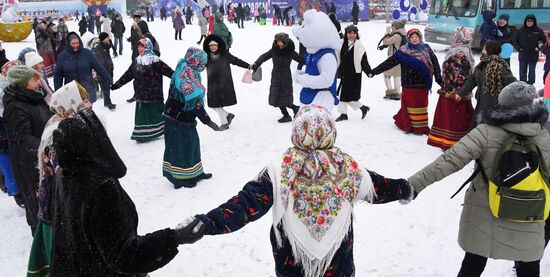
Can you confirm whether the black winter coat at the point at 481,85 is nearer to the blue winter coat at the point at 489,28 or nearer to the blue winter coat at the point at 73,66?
the blue winter coat at the point at 73,66

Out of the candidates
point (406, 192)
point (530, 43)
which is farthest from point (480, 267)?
point (530, 43)

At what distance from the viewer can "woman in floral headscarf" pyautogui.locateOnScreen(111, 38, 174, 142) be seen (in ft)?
24.0

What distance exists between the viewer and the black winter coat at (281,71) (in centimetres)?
831

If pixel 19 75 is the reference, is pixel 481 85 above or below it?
below

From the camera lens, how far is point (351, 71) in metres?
8.55

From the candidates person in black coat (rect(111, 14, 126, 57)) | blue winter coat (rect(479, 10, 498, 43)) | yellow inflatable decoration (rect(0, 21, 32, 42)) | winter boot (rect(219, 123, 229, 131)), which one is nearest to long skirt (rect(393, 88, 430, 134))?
winter boot (rect(219, 123, 229, 131))

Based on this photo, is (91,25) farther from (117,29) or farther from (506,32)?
(506,32)

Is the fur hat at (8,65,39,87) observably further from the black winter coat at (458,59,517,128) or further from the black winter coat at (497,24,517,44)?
the black winter coat at (497,24,517,44)

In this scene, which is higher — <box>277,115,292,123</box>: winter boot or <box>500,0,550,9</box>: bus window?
<box>500,0,550,9</box>: bus window

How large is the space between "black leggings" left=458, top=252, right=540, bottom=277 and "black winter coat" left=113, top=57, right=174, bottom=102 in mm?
5147

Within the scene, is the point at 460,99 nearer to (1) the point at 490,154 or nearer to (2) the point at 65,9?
(1) the point at 490,154

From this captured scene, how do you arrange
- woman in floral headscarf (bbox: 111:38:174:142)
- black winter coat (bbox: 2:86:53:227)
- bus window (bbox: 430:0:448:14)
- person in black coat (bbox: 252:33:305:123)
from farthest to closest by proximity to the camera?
bus window (bbox: 430:0:448:14), person in black coat (bbox: 252:33:305:123), woman in floral headscarf (bbox: 111:38:174:142), black winter coat (bbox: 2:86:53:227)

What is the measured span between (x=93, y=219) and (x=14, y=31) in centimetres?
2631

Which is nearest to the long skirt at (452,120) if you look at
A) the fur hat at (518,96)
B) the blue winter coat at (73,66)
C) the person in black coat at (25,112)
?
the fur hat at (518,96)
